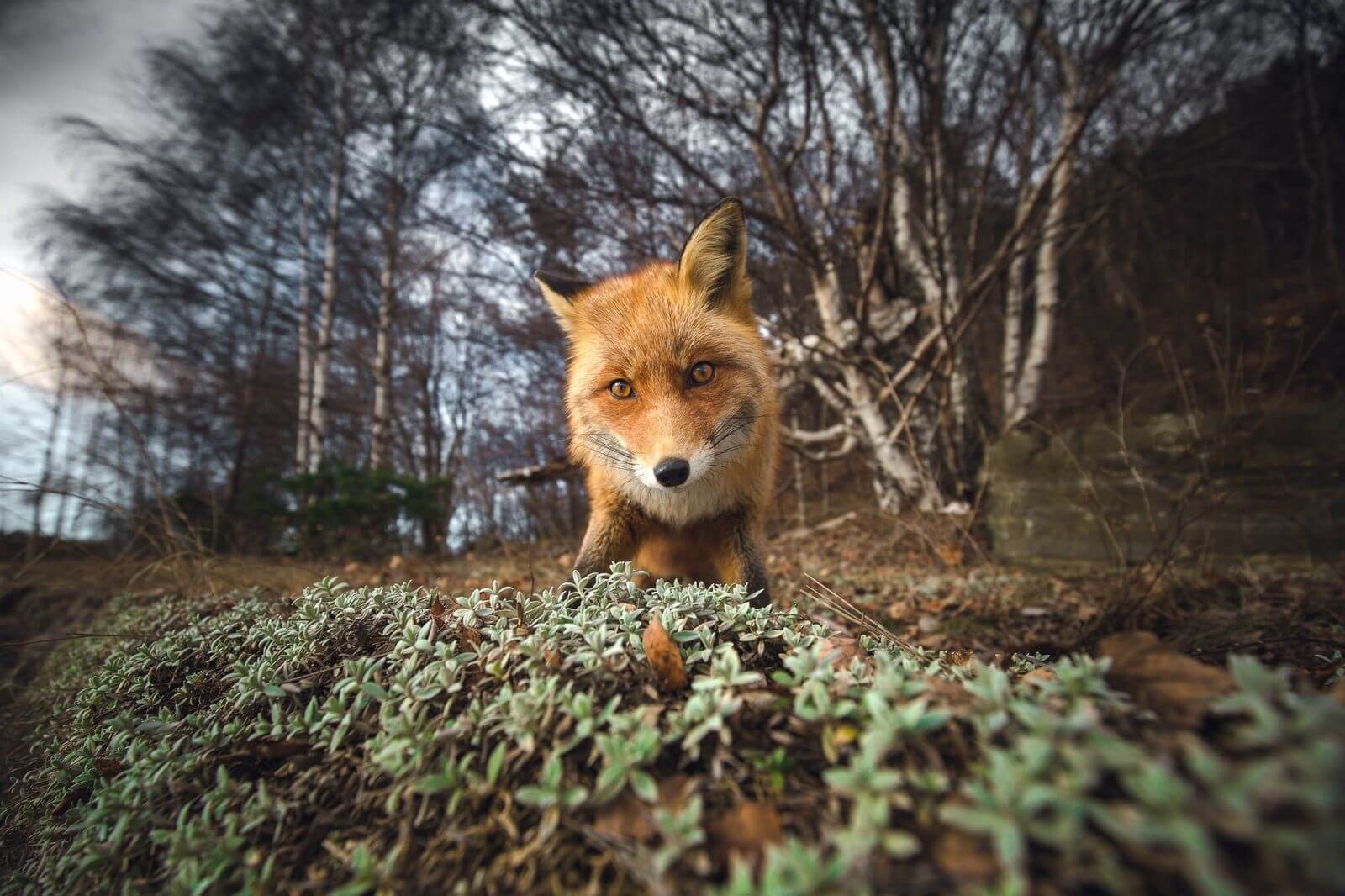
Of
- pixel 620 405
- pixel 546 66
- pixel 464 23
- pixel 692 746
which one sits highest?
pixel 464 23

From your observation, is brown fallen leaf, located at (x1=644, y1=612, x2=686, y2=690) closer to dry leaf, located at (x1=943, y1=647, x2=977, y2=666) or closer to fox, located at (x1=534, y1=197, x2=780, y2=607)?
fox, located at (x1=534, y1=197, x2=780, y2=607)

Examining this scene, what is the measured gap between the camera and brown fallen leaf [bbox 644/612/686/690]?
40.1 inches

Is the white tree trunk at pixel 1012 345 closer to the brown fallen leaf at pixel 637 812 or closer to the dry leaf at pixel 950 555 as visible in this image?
the dry leaf at pixel 950 555

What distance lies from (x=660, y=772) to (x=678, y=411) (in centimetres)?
114

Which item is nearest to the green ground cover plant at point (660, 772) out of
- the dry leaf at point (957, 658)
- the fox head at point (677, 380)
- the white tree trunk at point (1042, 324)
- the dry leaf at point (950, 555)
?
the dry leaf at point (957, 658)

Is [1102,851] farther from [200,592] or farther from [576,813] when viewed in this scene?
[200,592]

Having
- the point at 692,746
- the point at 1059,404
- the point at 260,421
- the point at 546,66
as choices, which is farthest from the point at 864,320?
the point at 260,421

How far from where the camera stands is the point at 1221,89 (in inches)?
362

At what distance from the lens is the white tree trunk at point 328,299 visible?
32.0ft

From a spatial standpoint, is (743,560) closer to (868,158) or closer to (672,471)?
(672,471)

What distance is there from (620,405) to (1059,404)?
12389 mm

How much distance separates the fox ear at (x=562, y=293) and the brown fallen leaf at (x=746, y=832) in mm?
1952

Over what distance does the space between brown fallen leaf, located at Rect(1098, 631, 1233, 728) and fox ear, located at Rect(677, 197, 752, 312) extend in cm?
170

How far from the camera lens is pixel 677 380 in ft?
5.93
